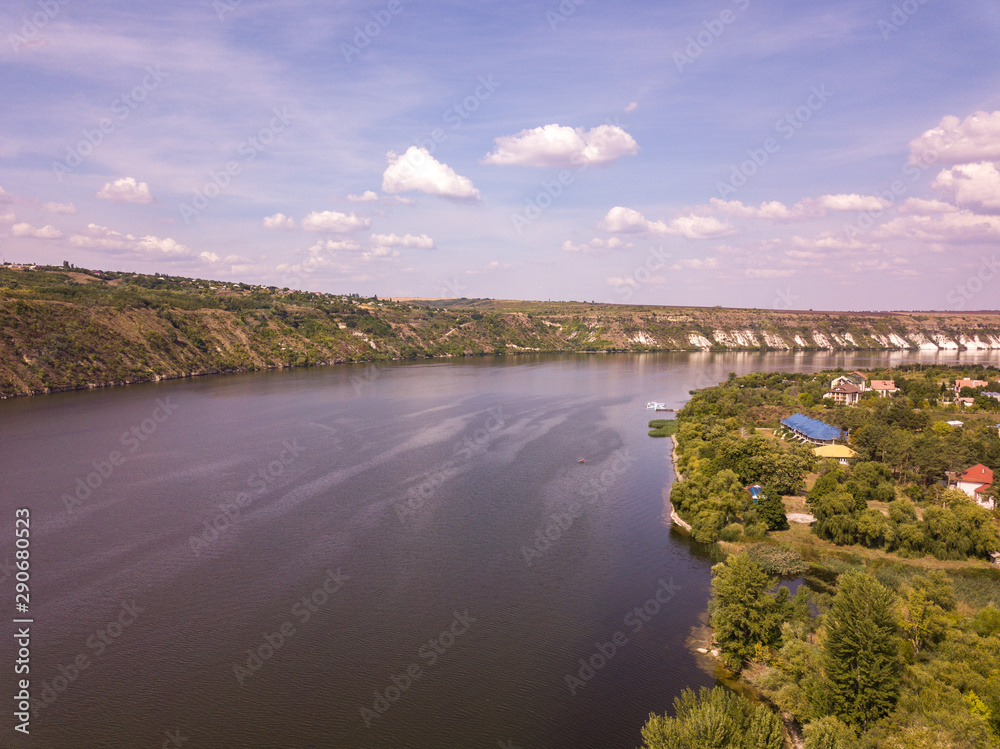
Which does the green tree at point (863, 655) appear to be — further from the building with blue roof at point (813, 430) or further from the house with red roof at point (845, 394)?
the house with red roof at point (845, 394)

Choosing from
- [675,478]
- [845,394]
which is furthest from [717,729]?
[845,394]

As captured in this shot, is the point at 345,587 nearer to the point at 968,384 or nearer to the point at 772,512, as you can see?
the point at 772,512

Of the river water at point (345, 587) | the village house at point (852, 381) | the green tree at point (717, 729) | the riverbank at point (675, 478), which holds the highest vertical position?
the village house at point (852, 381)

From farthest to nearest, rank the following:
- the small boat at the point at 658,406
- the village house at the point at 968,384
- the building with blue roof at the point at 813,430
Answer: the small boat at the point at 658,406
the village house at the point at 968,384
the building with blue roof at the point at 813,430

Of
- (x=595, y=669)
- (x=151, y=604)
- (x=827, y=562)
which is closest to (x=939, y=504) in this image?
(x=827, y=562)

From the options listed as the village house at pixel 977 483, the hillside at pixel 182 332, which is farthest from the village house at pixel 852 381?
the hillside at pixel 182 332
